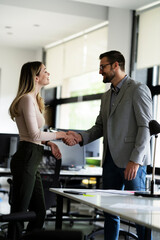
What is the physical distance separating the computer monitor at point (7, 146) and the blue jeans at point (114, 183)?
235 centimetres

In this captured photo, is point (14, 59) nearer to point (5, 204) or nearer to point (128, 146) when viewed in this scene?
point (5, 204)

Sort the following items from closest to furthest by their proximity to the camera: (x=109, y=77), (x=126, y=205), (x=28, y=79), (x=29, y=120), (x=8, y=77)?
(x=126, y=205) < (x=29, y=120) < (x=28, y=79) < (x=109, y=77) < (x=8, y=77)

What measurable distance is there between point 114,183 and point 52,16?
4856 millimetres

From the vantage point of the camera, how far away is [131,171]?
115 inches

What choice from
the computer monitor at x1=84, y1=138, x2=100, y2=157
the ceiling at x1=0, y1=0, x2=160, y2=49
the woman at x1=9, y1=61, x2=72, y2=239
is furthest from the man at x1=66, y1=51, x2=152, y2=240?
the ceiling at x1=0, y1=0, x2=160, y2=49

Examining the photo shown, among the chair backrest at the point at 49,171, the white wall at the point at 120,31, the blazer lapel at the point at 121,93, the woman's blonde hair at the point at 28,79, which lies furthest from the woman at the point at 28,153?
the white wall at the point at 120,31

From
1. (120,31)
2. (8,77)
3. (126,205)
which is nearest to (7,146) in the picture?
(120,31)

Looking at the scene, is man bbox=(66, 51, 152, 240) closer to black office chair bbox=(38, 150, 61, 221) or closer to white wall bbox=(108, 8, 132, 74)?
black office chair bbox=(38, 150, 61, 221)

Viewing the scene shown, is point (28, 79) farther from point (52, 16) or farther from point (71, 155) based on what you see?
point (52, 16)

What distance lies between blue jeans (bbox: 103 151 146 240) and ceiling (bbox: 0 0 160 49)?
384 cm

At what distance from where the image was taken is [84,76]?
342 inches

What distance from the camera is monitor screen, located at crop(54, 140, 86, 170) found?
5438mm

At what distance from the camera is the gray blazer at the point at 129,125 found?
9.86ft

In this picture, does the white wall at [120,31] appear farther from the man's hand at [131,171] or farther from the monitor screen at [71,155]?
the man's hand at [131,171]
